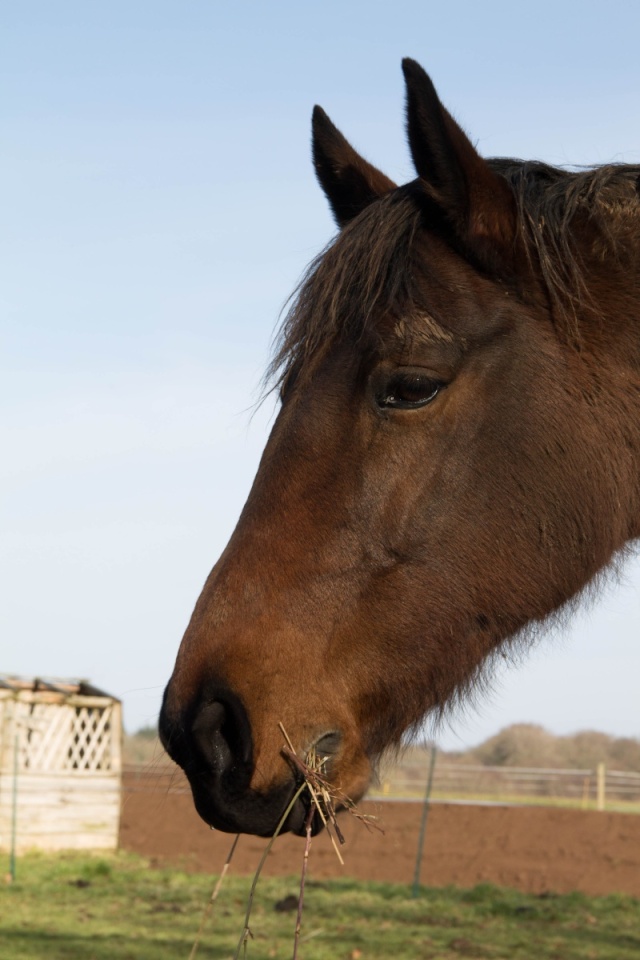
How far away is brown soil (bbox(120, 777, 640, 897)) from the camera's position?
14.4 m

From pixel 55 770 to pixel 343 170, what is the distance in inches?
610

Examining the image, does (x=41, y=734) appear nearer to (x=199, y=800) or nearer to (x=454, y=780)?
(x=199, y=800)

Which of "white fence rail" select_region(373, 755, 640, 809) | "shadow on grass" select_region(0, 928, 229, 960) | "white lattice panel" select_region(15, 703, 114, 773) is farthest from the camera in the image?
"white fence rail" select_region(373, 755, 640, 809)

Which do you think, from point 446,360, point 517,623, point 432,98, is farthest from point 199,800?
point 432,98

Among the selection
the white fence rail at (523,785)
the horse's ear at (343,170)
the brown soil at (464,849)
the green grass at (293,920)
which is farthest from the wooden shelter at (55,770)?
the white fence rail at (523,785)

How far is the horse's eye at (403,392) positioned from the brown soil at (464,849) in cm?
1138

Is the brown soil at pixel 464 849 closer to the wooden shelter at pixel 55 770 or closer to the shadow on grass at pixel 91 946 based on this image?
the wooden shelter at pixel 55 770

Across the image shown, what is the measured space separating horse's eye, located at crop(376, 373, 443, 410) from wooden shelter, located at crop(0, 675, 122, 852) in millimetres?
14260

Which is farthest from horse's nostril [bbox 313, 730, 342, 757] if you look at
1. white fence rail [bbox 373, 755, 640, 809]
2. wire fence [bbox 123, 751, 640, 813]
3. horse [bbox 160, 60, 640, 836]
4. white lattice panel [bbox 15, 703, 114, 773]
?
white fence rail [bbox 373, 755, 640, 809]

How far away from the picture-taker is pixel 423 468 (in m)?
2.66

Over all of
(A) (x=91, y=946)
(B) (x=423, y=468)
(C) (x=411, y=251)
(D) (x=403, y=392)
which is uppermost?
(C) (x=411, y=251)

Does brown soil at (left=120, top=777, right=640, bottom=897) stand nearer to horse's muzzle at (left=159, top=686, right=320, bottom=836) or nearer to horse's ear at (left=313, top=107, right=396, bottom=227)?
horse's ear at (left=313, top=107, right=396, bottom=227)

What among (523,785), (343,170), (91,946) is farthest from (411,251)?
(523,785)

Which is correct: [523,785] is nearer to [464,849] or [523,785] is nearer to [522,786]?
[522,786]
